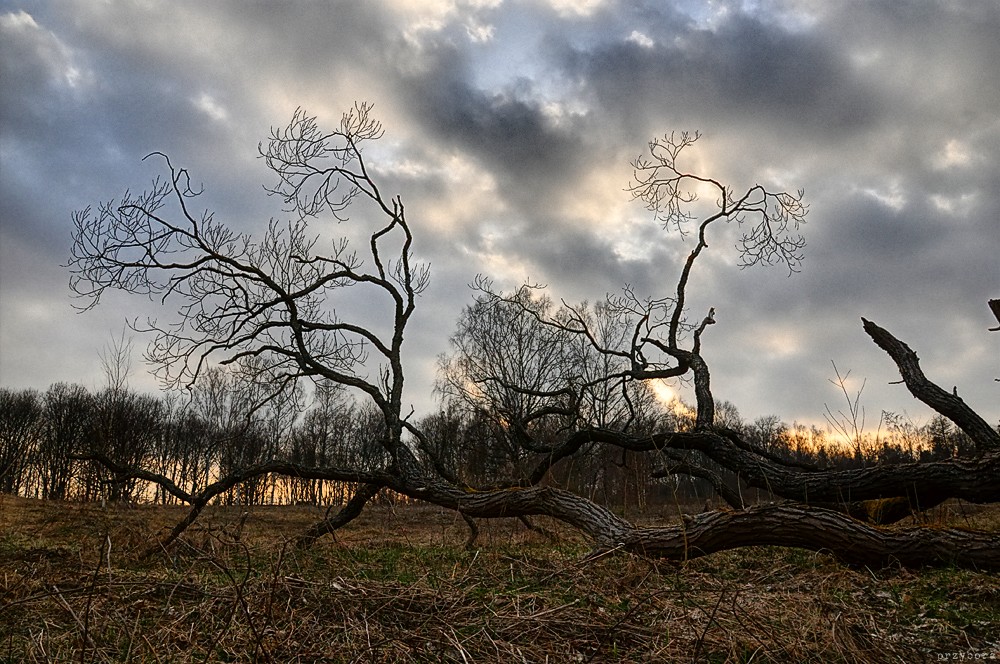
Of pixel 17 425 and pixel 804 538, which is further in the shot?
pixel 17 425

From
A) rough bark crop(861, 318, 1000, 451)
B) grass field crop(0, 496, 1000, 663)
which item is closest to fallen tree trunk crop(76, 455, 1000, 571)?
grass field crop(0, 496, 1000, 663)

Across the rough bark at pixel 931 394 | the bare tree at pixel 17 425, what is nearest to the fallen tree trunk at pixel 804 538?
the rough bark at pixel 931 394

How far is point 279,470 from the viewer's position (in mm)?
8141

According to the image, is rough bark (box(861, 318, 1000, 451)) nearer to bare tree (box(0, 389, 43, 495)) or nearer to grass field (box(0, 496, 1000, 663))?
grass field (box(0, 496, 1000, 663))

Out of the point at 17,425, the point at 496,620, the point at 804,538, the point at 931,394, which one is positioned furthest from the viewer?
the point at 17,425

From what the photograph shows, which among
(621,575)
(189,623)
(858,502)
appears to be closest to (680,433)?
(858,502)

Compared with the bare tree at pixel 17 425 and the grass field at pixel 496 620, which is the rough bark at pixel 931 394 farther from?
the bare tree at pixel 17 425

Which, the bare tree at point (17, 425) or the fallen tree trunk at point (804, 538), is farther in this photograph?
the bare tree at point (17, 425)

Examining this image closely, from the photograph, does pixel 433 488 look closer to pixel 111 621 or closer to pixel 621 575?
pixel 621 575

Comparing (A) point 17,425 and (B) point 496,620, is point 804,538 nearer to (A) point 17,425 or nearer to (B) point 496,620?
(B) point 496,620

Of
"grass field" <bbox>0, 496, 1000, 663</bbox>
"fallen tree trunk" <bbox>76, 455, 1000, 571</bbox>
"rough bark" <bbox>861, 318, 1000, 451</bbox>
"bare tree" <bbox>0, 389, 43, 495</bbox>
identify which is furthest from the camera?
"bare tree" <bbox>0, 389, 43, 495</bbox>

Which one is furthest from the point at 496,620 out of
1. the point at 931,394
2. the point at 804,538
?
the point at 931,394

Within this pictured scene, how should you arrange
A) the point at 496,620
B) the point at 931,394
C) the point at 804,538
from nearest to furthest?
1. the point at 496,620
2. the point at 804,538
3. the point at 931,394

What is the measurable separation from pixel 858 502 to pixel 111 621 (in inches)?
280
